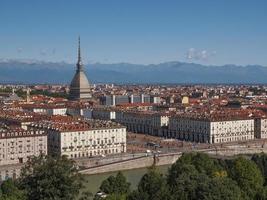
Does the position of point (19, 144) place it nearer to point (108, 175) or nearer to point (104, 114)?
point (108, 175)

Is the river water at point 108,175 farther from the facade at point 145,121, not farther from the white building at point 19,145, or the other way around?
the facade at point 145,121

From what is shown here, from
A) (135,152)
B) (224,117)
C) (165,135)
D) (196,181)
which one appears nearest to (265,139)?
(224,117)

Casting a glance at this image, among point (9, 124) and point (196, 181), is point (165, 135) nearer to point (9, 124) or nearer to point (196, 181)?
point (9, 124)

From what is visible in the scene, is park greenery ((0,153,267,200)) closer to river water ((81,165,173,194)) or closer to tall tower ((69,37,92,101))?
river water ((81,165,173,194))

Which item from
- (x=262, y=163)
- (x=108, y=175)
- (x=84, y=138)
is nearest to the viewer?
(x=262, y=163)

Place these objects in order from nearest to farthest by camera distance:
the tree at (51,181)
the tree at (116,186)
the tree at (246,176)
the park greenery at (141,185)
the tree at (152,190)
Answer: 1. the tree at (51,181)
2. the park greenery at (141,185)
3. the tree at (152,190)
4. the tree at (116,186)
5. the tree at (246,176)

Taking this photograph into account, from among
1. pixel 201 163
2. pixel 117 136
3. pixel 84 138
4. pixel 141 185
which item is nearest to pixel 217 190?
pixel 141 185

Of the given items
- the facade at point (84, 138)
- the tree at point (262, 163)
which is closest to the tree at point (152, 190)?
the tree at point (262, 163)

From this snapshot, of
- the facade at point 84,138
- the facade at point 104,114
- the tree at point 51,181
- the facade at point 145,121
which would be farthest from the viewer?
the facade at point 104,114

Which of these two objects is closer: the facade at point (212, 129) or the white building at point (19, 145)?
the white building at point (19, 145)
